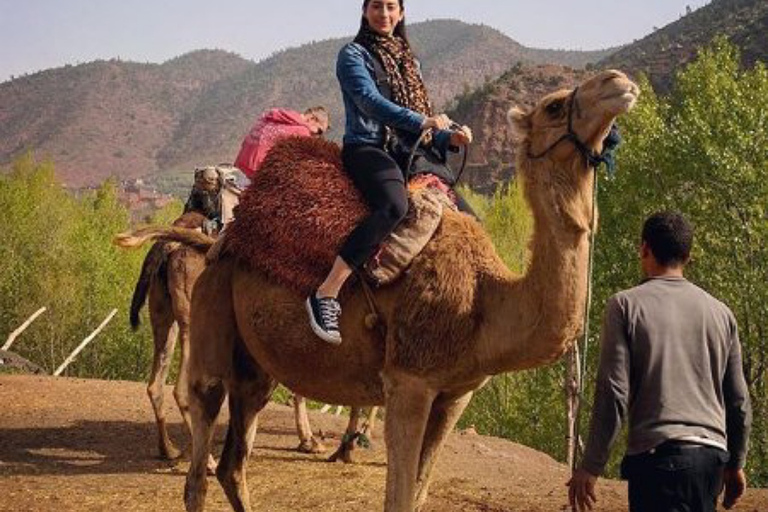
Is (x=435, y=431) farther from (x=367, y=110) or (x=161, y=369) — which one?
(x=161, y=369)

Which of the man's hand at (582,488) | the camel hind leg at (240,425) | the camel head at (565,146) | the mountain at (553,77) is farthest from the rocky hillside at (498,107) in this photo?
the man's hand at (582,488)

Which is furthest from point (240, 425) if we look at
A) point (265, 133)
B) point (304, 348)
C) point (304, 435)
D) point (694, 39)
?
point (694, 39)

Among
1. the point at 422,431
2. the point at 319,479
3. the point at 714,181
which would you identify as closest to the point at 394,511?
the point at 422,431

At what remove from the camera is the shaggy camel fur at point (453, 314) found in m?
4.53

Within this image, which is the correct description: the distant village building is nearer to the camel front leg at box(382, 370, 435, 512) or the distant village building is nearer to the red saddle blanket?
the red saddle blanket

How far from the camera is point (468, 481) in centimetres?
889

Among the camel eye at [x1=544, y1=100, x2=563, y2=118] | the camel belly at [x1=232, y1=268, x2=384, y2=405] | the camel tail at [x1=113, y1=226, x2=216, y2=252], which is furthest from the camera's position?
the camel tail at [x1=113, y1=226, x2=216, y2=252]

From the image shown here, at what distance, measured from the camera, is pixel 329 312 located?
5.11 metres

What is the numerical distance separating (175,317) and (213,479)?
1660mm

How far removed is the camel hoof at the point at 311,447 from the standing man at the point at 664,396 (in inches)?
245

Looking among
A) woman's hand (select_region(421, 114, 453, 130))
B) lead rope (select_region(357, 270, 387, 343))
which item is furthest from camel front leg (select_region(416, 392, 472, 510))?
woman's hand (select_region(421, 114, 453, 130))

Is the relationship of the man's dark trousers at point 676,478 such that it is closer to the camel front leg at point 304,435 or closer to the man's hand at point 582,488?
the man's hand at point 582,488

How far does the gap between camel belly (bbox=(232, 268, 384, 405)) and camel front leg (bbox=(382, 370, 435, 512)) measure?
28 cm

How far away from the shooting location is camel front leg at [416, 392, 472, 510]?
5.38 metres
